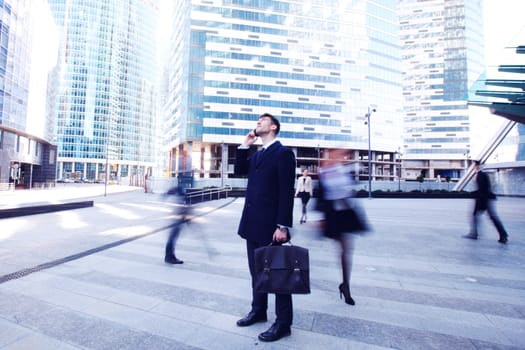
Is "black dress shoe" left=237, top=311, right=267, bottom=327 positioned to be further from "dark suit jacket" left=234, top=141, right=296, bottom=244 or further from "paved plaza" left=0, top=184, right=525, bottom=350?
"dark suit jacket" left=234, top=141, right=296, bottom=244

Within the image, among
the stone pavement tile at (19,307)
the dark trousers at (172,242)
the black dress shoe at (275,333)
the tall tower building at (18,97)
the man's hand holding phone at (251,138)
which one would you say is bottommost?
the stone pavement tile at (19,307)

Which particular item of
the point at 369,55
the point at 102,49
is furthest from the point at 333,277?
the point at 102,49

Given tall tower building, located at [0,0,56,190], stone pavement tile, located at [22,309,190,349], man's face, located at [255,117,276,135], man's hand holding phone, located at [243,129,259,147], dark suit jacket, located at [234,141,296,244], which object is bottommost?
→ stone pavement tile, located at [22,309,190,349]

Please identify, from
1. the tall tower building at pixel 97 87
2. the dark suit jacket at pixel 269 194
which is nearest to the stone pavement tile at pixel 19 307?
the dark suit jacket at pixel 269 194

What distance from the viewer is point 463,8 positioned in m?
82.6

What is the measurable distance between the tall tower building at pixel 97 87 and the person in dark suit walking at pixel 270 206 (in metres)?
102

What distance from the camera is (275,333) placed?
2.34 meters

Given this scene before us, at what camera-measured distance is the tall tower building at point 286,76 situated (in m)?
53.7

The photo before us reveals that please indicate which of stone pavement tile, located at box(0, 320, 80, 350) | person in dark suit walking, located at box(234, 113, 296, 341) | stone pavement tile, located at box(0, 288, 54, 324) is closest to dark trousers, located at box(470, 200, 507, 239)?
person in dark suit walking, located at box(234, 113, 296, 341)

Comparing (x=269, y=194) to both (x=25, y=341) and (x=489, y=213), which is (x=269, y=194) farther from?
(x=489, y=213)

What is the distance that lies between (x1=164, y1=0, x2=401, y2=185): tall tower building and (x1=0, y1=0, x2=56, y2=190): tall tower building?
2439 cm

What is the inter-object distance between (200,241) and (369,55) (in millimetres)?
72442

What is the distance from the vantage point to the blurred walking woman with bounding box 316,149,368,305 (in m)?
3.36

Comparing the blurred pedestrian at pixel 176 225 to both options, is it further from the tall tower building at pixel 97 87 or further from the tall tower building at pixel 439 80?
the tall tower building at pixel 97 87
